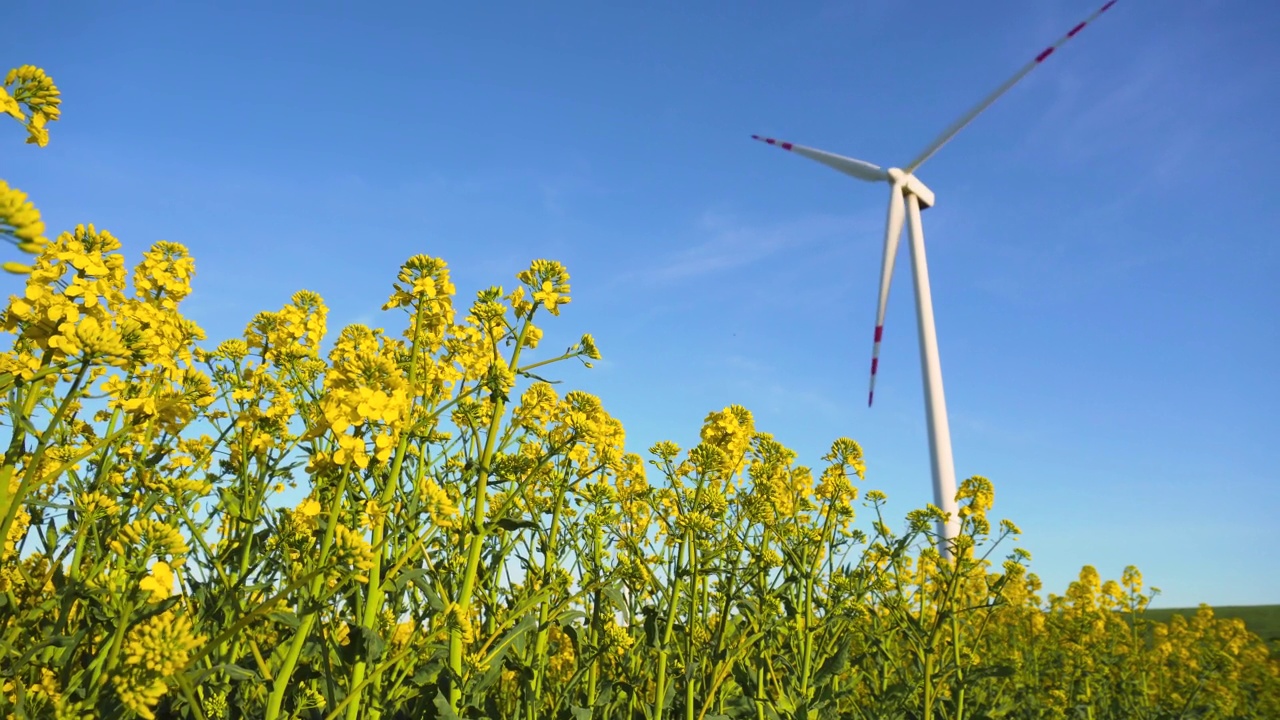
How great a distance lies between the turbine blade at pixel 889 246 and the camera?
2188cm

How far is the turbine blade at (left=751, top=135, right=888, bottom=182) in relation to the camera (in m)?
24.0

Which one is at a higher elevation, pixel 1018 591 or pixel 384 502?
pixel 1018 591

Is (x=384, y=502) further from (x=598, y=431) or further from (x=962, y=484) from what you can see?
(x=962, y=484)

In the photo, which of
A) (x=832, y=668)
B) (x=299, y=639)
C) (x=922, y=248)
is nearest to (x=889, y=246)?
(x=922, y=248)

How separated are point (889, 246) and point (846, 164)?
152 inches

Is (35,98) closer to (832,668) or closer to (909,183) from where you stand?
(832,668)

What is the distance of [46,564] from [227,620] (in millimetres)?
1845

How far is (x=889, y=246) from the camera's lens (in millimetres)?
22062

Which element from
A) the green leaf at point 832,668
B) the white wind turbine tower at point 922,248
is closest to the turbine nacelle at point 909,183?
the white wind turbine tower at point 922,248

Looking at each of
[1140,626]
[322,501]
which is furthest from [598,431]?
[1140,626]

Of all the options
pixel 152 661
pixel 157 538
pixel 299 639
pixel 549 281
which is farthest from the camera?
pixel 549 281

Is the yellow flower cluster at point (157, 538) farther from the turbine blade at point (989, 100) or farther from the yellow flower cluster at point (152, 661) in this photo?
the turbine blade at point (989, 100)

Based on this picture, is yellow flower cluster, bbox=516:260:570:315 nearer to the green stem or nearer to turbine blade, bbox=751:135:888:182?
the green stem

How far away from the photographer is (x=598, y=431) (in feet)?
13.3
